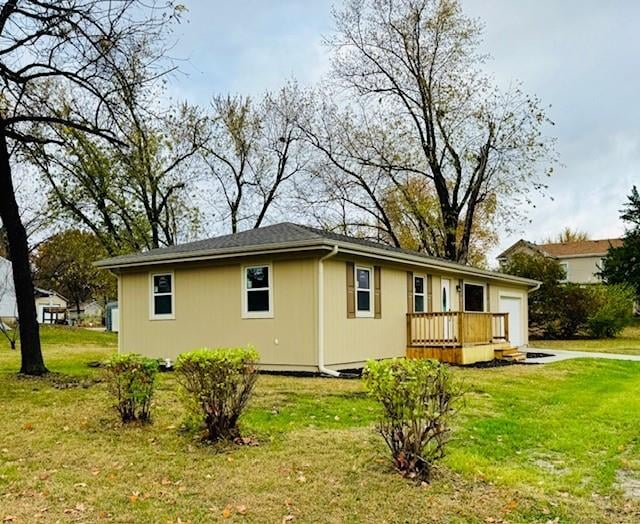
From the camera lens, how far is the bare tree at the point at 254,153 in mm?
27266

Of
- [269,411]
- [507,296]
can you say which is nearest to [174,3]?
[269,411]

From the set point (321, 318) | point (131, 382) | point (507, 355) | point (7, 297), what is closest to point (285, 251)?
point (321, 318)

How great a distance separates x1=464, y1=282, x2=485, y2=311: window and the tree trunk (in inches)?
512

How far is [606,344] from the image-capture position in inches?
989

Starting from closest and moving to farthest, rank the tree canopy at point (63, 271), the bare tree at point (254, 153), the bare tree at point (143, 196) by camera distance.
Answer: the bare tree at point (143, 196) < the bare tree at point (254, 153) < the tree canopy at point (63, 271)

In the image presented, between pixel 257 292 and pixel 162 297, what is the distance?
2808 millimetres

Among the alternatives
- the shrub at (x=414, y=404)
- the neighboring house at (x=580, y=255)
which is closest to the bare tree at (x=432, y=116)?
the shrub at (x=414, y=404)

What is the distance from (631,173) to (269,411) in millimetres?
39150

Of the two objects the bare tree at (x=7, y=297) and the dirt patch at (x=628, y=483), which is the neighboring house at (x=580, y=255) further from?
the dirt patch at (x=628, y=483)

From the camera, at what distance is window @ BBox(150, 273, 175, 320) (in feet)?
46.3

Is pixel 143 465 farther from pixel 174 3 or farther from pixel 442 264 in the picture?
pixel 442 264

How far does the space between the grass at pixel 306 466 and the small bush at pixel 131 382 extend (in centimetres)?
20

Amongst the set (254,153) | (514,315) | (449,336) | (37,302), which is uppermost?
(254,153)

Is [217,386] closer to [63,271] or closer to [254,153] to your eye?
[254,153]
